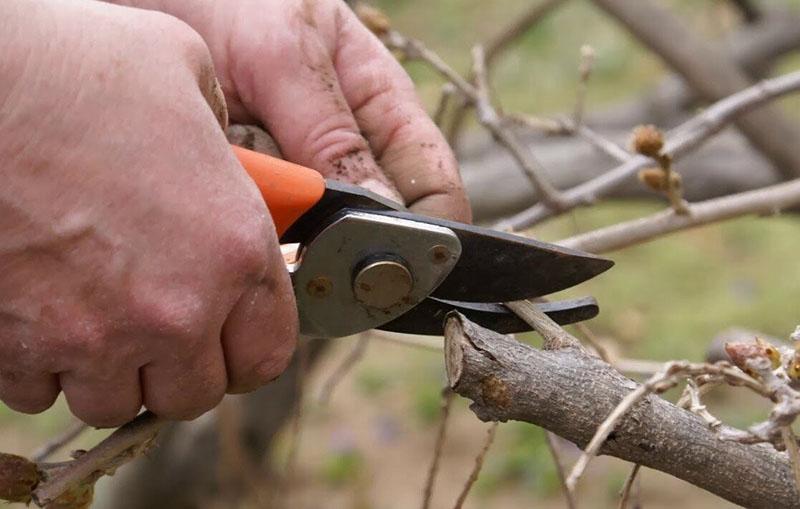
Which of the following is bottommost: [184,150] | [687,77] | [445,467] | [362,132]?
[445,467]

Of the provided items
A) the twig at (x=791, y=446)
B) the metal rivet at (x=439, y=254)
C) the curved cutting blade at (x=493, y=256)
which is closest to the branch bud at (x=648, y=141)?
the curved cutting blade at (x=493, y=256)

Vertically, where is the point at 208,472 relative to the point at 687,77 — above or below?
below

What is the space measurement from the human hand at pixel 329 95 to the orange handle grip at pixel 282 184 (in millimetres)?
158

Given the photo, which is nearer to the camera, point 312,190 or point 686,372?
point 686,372

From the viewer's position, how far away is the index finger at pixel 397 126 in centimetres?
138

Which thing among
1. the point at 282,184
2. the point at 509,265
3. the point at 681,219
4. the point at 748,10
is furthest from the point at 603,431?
the point at 748,10

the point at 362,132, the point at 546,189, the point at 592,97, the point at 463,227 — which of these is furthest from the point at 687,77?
the point at 592,97

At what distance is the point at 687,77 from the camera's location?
2.88m

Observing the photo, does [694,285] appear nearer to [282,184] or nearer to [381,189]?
[381,189]

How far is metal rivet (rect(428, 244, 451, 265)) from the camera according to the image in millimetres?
1229

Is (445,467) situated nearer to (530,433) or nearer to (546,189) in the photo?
(530,433)

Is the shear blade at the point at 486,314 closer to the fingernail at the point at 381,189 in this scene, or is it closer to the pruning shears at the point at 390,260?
the pruning shears at the point at 390,260

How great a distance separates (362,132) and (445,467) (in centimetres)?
265

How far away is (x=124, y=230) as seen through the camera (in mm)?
1046
